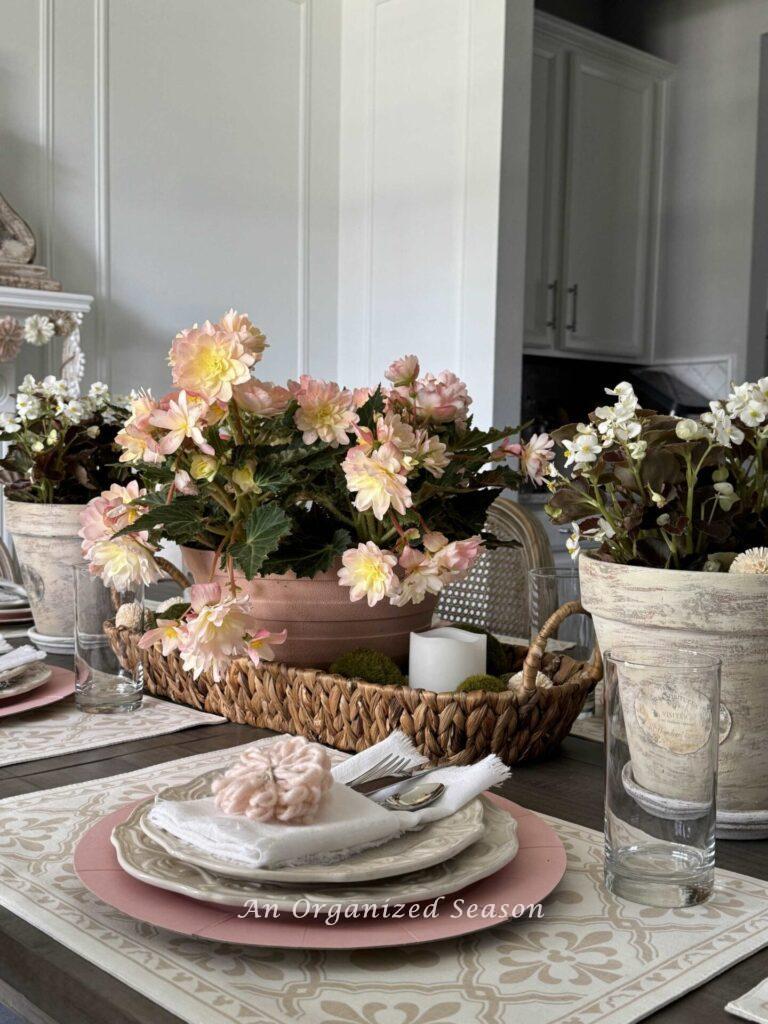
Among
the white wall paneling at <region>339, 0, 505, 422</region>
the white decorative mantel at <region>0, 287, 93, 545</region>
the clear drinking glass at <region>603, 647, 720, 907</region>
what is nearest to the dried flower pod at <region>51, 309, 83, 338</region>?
the white decorative mantel at <region>0, 287, 93, 545</region>

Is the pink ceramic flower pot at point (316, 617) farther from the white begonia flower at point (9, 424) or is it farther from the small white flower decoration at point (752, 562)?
the white begonia flower at point (9, 424)

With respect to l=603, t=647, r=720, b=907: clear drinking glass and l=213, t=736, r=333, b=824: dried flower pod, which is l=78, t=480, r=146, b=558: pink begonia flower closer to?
l=213, t=736, r=333, b=824: dried flower pod

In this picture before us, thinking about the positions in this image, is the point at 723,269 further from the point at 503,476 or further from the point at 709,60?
the point at 503,476

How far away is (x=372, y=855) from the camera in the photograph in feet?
2.13

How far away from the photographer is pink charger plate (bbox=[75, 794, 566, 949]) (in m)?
0.58

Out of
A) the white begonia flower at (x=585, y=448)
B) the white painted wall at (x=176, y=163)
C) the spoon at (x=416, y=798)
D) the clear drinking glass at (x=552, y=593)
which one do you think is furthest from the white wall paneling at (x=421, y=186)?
the spoon at (x=416, y=798)

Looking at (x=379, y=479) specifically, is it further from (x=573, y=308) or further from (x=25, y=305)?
(x=573, y=308)

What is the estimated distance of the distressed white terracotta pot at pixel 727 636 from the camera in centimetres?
77

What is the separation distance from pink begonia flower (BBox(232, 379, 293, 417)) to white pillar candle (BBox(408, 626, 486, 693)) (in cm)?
25

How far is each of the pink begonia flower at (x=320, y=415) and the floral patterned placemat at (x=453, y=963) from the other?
46 centimetres

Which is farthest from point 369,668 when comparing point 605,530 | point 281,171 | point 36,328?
point 281,171

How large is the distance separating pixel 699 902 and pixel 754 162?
4.43 metres

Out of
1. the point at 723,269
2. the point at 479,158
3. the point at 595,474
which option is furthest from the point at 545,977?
the point at 723,269

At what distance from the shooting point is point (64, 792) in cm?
87
